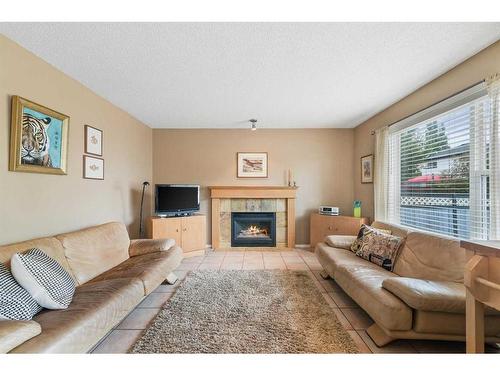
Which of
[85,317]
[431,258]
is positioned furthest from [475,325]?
[85,317]

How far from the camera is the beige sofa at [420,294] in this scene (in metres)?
1.46

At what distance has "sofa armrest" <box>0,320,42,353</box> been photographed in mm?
991

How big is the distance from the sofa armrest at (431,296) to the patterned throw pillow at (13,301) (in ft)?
8.08

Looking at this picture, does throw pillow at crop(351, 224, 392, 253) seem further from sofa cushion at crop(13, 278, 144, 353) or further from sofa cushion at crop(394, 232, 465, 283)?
sofa cushion at crop(13, 278, 144, 353)

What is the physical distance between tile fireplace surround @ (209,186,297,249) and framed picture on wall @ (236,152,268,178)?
12.9 inches

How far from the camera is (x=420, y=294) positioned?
146cm

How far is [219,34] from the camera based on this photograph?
1.65 meters

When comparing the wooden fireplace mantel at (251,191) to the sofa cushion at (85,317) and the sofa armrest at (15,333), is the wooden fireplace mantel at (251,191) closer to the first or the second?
the sofa cushion at (85,317)

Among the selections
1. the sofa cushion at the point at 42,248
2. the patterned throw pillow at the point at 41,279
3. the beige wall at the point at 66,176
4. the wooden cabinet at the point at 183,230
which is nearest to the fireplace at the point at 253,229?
the wooden cabinet at the point at 183,230

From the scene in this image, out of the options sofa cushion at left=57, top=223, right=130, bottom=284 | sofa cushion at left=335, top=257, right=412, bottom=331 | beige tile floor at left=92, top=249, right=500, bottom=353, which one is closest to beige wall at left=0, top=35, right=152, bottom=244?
sofa cushion at left=57, top=223, right=130, bottom=284

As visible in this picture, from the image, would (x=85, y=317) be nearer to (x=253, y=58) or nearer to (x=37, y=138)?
(x=37, y=138)

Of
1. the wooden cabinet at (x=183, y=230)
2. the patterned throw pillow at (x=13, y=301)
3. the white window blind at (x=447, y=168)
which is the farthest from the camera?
the wooden cabinet at (x=183, y=230)

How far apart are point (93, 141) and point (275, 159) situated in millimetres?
3083

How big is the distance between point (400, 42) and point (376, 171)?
82.2 inches
